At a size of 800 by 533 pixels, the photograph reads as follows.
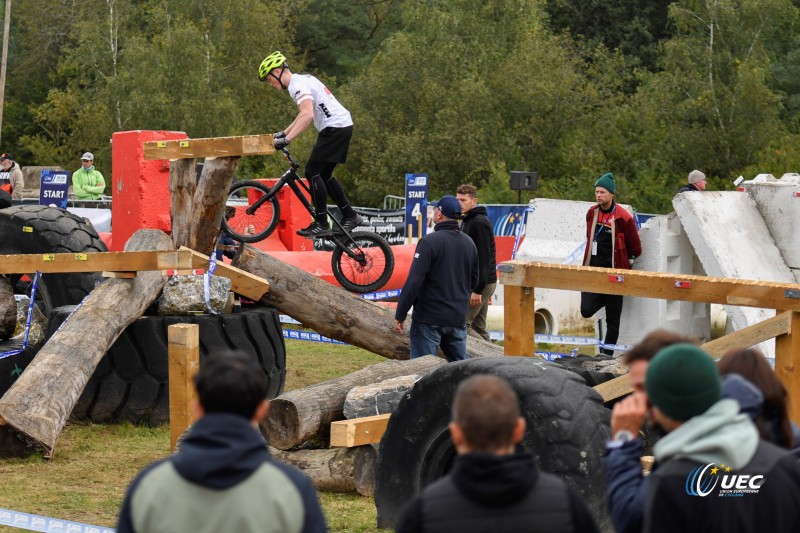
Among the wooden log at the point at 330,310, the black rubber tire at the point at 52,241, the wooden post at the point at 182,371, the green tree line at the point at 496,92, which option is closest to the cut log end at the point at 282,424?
the wooden post at the point at 182,371

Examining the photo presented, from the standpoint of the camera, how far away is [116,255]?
9.05m

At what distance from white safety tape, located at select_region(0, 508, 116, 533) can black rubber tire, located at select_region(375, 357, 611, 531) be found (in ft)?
4.97

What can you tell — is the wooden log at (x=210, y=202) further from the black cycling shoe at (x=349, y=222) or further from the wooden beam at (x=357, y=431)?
the wooden beam at (x=357, y=431)

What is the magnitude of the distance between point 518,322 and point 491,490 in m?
4.34

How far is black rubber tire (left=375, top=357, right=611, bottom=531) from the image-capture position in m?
5.79

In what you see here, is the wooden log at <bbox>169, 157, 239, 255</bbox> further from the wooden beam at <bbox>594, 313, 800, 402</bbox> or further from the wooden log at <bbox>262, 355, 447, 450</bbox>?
the wooden beam at <bbox>594, 313, 800, 402</bbox>

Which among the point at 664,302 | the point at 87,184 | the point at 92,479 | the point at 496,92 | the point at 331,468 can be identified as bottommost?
the point at 92,479

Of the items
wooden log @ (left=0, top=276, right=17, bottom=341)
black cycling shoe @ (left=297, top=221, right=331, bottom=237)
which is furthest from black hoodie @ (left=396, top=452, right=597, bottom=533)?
black cycling shoe @ (left=297, top=221, right=331, bottom=237)

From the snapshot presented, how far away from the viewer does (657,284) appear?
6902mm

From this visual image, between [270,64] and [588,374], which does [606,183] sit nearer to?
[270,64]

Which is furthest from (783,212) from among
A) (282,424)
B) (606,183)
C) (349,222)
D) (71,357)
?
(71,357)

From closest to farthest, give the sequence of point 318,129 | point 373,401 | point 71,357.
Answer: point 373,401 → point 71,357 → point 318,129

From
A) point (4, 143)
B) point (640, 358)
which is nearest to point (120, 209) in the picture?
point (640, 358)

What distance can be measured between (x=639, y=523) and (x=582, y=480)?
237 cm
